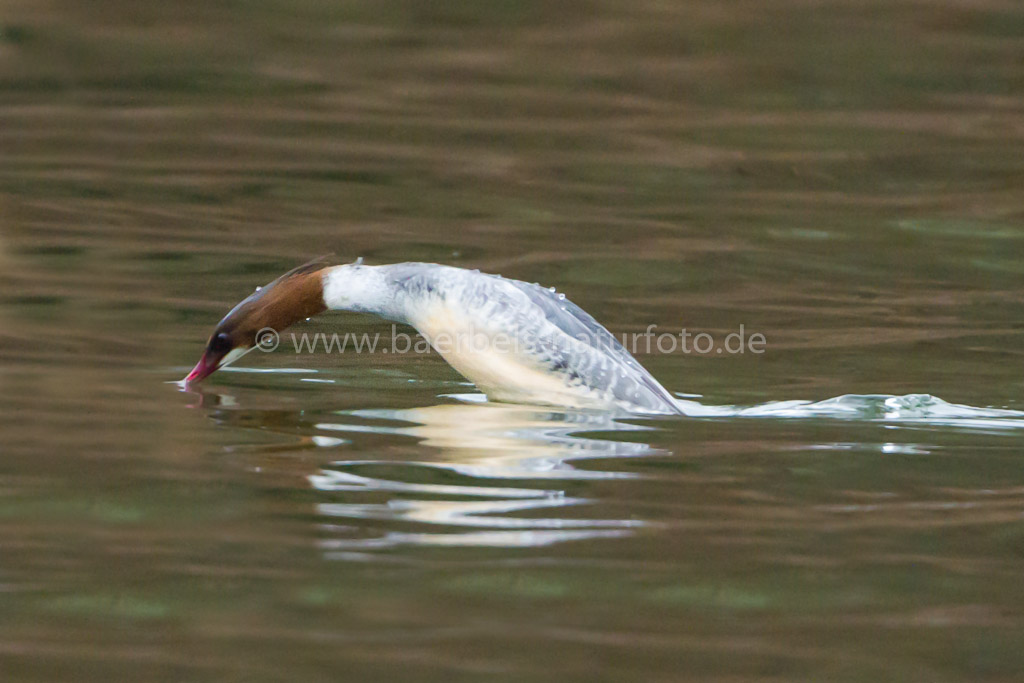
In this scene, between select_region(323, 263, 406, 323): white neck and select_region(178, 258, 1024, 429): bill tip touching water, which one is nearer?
select_region(178, 258, 1024, 429): bill tip touching water

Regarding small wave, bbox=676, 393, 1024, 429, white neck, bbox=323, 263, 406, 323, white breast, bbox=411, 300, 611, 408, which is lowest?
small wave, bbox=676, 393, 1024, 429

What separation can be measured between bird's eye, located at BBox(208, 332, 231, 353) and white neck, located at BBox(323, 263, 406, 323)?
1.50 ft

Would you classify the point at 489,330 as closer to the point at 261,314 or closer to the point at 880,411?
the point at 261,314

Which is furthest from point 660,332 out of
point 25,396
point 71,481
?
point 71,481

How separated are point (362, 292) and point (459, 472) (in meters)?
1.71

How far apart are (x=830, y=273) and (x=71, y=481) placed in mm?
5823

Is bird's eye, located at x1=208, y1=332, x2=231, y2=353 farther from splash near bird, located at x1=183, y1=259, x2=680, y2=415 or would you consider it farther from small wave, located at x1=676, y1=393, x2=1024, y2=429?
small wave, located at x1=676, y1=393, x2=1024, y2=429

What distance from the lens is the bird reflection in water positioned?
4.25 meters

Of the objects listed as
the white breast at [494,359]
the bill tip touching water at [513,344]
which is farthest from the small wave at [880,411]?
the white breast at [494,359]

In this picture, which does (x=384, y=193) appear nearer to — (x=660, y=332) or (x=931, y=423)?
(x=660, y=332)

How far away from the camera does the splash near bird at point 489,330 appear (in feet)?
20.5

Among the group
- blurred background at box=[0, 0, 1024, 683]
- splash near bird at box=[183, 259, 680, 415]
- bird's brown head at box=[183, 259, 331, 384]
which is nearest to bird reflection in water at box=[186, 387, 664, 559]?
blurred background at box=[0, 0, 1024, 683]

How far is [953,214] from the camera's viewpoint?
1067cm

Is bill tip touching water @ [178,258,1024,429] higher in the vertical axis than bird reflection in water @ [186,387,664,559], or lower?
higher
